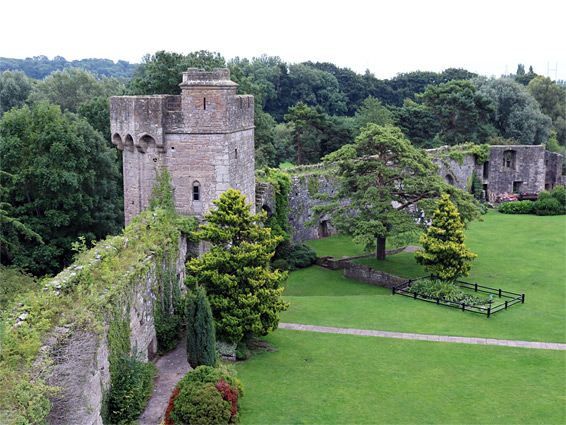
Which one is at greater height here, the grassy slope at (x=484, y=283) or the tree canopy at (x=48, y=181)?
the tree canopy at (x=48, y=181)

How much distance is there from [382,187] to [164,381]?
18293 mm

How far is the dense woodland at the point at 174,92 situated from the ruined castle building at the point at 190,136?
31.7 ft

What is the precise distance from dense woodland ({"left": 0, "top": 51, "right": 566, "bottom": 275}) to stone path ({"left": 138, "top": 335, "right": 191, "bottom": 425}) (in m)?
15.1

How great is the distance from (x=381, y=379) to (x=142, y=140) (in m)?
13.1

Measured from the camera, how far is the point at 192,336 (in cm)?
1814

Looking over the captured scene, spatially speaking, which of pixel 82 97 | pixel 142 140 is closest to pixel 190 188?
pixel 142 140

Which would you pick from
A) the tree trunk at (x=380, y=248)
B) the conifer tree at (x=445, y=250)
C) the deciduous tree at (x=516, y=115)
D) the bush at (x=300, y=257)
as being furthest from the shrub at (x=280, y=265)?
the deciduous tree at (x=516, y=115)

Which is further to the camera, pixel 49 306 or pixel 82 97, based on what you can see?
pixel 82 97

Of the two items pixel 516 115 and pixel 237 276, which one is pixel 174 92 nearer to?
pixel 237 276

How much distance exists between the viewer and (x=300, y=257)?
36469 millimetres

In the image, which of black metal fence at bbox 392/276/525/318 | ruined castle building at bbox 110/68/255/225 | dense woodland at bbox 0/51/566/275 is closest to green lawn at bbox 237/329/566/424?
black metal fence at bbox 392/276/525/318

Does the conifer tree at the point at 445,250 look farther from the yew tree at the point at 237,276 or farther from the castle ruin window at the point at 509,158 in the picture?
the castle ruin window at the point at 509,158

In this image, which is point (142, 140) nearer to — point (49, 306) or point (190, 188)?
point (190, 188)

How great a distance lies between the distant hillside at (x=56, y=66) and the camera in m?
130
